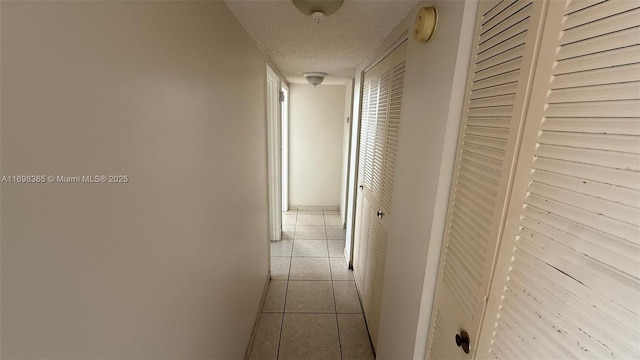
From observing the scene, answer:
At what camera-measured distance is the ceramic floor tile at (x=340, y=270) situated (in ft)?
8.89

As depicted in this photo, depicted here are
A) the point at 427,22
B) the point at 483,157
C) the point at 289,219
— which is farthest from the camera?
the point at 289,219

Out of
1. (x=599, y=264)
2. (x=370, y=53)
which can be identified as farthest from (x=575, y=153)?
(x=370, y=53)

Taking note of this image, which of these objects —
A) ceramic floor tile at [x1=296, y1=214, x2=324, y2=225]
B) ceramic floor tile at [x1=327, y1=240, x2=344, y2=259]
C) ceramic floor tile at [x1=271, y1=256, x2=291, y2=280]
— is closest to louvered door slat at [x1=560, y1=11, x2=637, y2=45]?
ceramic floor tile at [x1=271, y1=256, x2=291, y2=280]

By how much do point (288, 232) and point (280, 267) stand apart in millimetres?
855

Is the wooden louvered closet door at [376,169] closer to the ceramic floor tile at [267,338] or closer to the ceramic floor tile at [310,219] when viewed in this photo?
the ceramic floor tile at [267,338]

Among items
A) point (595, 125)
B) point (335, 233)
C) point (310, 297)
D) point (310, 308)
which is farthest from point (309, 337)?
point (595, 125)

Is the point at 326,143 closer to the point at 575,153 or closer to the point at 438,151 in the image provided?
the point at 438,151

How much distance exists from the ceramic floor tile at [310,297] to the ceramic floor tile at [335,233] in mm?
1004

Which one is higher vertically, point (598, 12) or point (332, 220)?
point (598, 12)

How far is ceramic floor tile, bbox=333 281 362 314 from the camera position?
2.29 m

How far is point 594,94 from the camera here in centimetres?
42

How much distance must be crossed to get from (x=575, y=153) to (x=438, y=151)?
1.50 feet

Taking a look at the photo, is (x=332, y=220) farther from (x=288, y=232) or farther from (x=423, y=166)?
(x=423, y=166)

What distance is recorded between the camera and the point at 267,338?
1985mm
